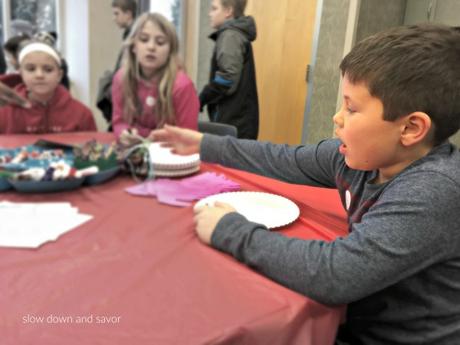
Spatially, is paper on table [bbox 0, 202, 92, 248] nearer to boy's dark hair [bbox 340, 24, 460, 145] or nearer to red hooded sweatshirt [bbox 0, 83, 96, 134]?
boy's dark hair [bbox 340, 24, 460, 145]

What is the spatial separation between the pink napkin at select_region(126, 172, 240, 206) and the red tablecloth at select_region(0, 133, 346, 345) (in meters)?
0.17

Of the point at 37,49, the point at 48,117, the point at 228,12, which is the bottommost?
the point at 48,117

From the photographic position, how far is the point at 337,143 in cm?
114

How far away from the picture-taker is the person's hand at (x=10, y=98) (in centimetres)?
191

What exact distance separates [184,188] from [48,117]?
3.96 feet

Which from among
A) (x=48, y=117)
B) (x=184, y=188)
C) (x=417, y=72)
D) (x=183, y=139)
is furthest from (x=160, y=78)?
(x=417, y=72)

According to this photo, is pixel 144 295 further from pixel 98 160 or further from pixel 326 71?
pixel 326 71

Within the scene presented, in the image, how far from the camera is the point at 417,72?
2.52 feet

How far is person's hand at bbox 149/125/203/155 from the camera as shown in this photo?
1.35 metres

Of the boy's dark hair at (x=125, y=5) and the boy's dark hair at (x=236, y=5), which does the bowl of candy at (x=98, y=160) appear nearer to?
the boy's dark hair at (x=236, y=5)

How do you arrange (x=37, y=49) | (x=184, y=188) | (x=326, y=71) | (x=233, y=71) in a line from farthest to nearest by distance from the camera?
(x=326, y=71), (x=233, y=71), (x=37, y=49), (x=184, y=188)

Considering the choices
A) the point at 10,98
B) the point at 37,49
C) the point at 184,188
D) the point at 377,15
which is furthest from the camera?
the point at 377,15

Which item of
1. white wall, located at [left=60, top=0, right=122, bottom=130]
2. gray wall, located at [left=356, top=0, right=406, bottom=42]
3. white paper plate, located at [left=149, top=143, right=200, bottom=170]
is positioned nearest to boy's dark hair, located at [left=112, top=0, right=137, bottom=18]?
white wall, located at [left=60, top=0, right=122, bottom=130]

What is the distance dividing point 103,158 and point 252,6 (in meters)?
2.86
